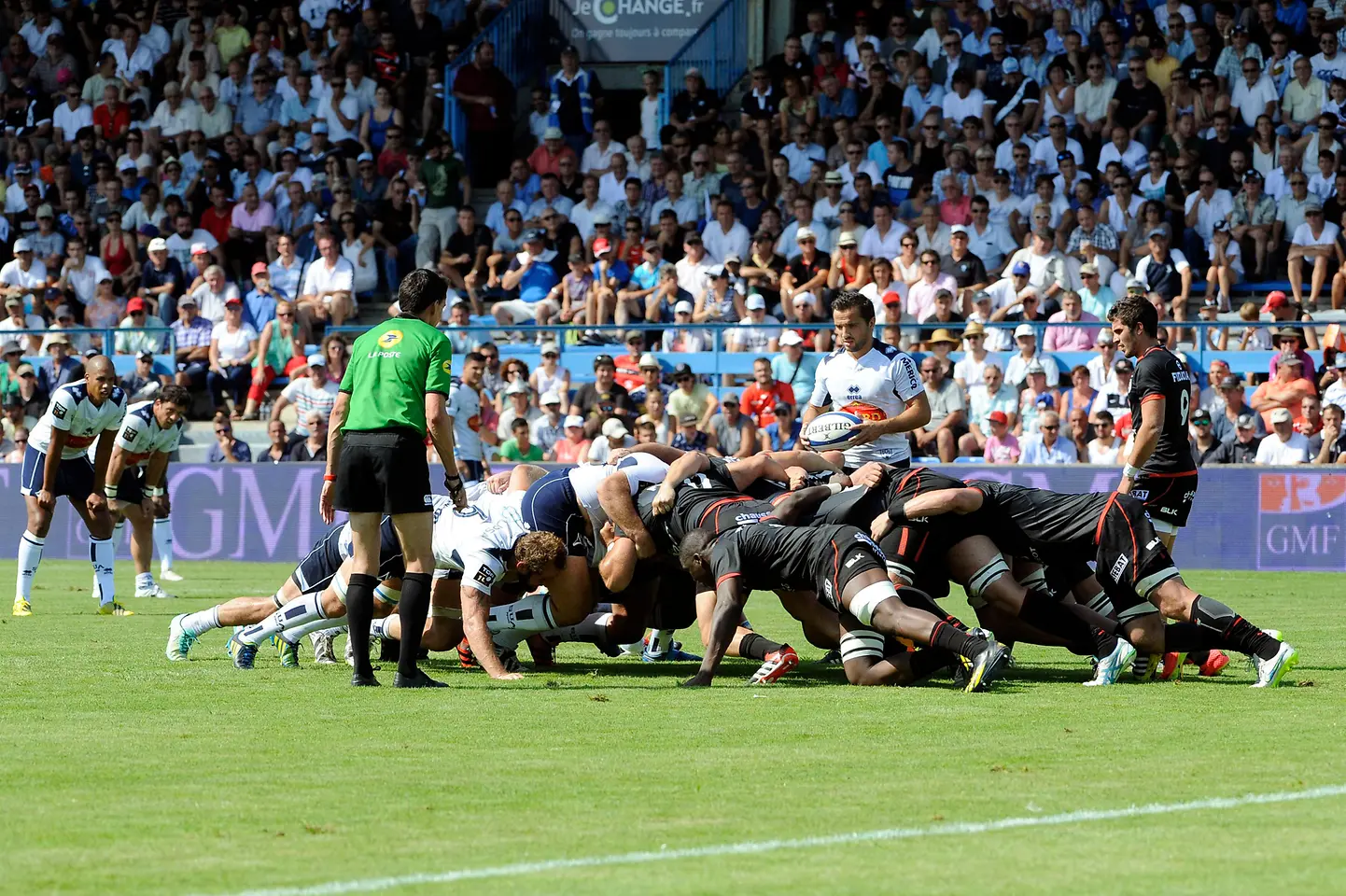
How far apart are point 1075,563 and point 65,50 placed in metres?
24.7

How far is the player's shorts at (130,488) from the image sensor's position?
634 inches

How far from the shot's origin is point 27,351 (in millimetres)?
24453

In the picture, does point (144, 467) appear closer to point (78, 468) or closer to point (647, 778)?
point (78, 468)

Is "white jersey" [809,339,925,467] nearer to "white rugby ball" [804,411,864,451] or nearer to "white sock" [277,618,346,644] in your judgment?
"white rugby ball" [804,411,864,451]

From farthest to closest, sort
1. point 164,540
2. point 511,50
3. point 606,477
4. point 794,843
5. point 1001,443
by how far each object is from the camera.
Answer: point 511,50, point 1001,443, point 164,540, point 606,477, point 794,843

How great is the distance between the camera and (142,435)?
15953 millimetres

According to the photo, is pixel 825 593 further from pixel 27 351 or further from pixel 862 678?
pixel 27 351

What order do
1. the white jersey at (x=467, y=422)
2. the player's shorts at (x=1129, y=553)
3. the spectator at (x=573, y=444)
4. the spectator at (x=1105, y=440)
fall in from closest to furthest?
1. the player's shorts at (x=1129, y=553)
2. the spectator at (x=1105, y=440)
3. the spectator at (x=573, y=444)
4. the white jersey at (x=467, y=422)

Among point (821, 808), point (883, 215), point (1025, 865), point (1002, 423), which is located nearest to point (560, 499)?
point (821, 808)

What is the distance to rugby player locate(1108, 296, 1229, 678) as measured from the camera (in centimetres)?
1023

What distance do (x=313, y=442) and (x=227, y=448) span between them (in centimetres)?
131

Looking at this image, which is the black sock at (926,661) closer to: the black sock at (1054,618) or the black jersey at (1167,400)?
the black sock at (1054,618)

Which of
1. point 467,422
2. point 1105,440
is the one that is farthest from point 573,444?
point 1105,440

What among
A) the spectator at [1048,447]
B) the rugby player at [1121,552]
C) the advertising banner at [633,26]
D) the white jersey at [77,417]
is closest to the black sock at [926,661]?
the rugby player at [1121,552]
